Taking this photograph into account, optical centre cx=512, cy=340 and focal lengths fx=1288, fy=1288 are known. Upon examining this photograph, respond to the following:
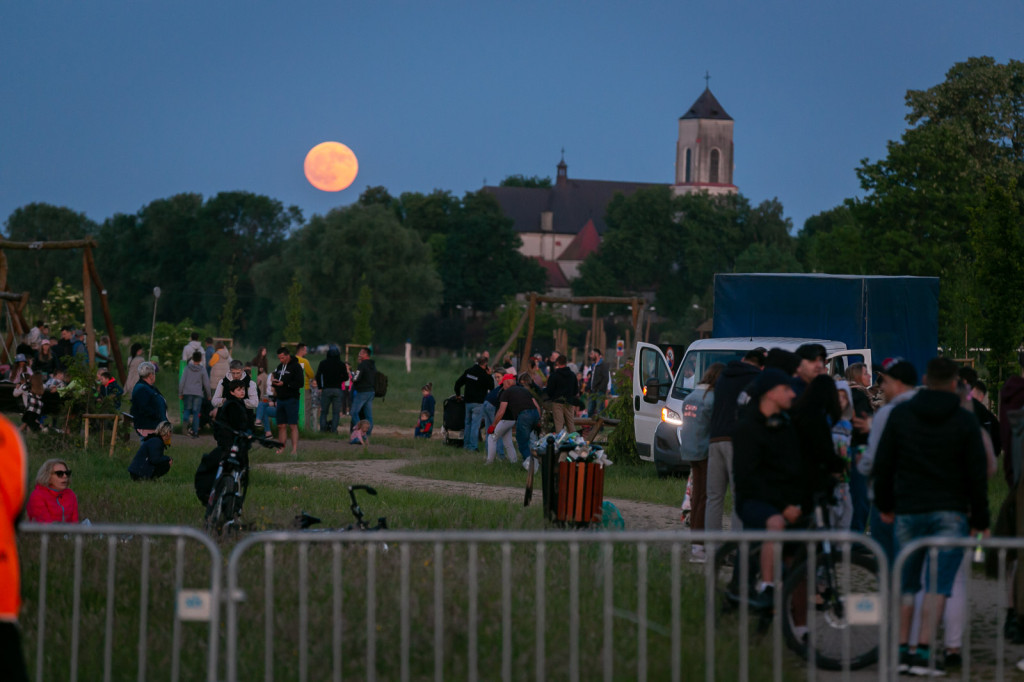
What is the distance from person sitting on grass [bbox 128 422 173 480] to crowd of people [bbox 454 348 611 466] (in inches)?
189

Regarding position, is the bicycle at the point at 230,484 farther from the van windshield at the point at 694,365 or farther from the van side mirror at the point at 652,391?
the van windshield at the point at 694,365

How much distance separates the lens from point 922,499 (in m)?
6.90

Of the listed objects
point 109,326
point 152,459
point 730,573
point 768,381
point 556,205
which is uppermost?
point 556,205

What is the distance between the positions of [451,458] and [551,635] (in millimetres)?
14575

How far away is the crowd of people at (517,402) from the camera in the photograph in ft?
59.7

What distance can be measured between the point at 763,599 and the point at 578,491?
5052 millimetres

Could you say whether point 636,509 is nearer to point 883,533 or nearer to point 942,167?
point 883,533

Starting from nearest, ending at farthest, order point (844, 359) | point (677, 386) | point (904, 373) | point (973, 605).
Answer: point (904, 373)
point (973, 605)
point (844, 359)
point (677, 386)

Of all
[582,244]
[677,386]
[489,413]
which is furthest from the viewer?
[582,244]

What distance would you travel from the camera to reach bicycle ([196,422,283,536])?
11.0 m

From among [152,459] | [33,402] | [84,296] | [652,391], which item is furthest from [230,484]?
[84,296]

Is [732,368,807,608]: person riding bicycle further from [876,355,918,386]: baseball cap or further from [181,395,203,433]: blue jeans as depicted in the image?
[181,395,203,433]: blue jeans

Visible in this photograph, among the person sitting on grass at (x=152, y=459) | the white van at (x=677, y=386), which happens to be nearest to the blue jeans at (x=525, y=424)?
the white van at (x=677, y=386)

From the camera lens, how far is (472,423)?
23000mm
